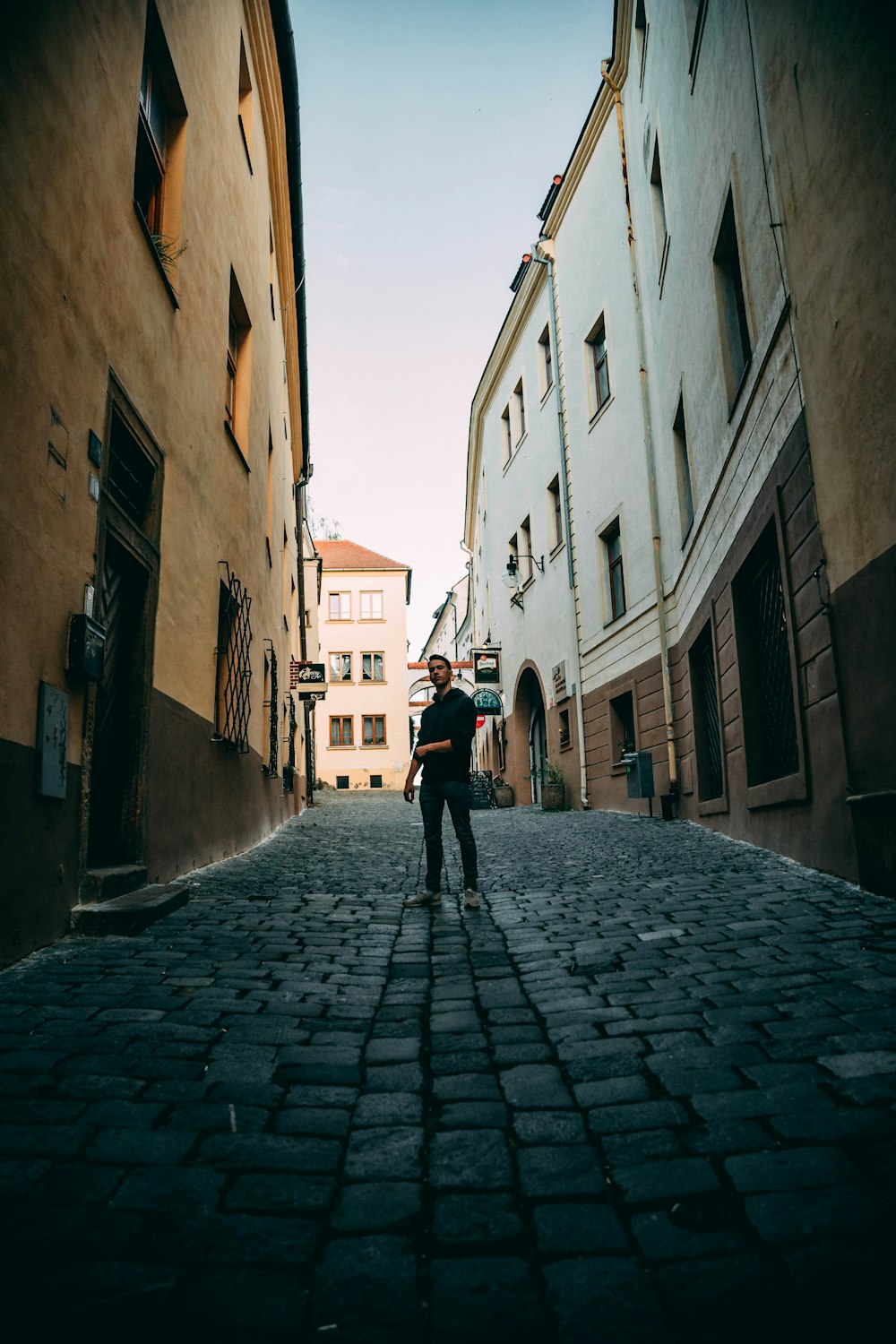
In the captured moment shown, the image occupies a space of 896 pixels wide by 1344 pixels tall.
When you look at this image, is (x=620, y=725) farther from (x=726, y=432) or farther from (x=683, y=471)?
(x=726, y=432)

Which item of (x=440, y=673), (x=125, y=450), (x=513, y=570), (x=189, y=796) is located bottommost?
(x=189, y=796)

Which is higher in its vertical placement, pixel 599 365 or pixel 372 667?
pixel 599 365

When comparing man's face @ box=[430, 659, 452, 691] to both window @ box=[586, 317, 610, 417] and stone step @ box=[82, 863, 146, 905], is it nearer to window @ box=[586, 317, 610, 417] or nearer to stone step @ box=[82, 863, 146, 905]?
stone step @ box=[82, 863, 146, 905]

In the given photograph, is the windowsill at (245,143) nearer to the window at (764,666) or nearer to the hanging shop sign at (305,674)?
the window at (764,666)

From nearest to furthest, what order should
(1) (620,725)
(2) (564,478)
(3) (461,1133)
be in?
(3) (461,1133), (1) (620,725), (2) (564,478)

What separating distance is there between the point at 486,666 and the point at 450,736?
58.6 feet

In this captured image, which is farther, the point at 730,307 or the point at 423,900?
the point at 730,307

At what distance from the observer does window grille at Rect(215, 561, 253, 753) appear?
895cm

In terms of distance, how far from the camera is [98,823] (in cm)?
598

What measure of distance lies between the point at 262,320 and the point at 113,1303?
12.3m

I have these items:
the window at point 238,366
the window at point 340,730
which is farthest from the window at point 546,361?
the window at point 340,730

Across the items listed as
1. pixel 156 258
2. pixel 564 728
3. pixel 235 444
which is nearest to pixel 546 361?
pixel 564 728

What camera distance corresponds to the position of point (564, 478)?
18.2 meters

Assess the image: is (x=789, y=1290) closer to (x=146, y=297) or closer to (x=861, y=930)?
(x=861, y=930)
